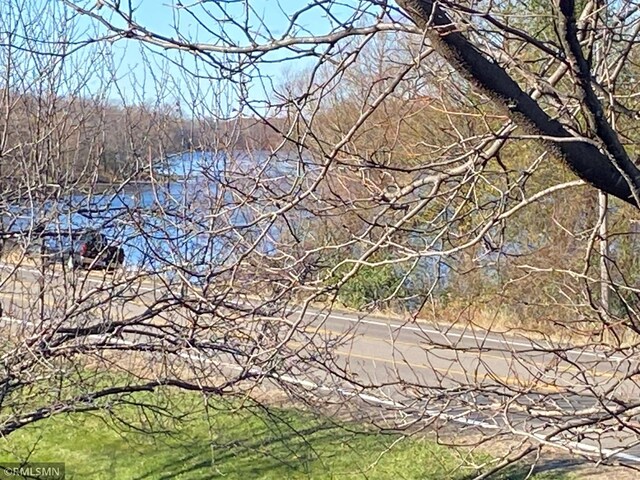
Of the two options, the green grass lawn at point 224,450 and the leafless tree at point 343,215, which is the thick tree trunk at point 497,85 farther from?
the green grass lawn at point 224,450

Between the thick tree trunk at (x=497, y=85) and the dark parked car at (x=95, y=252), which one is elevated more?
the thick tree trunk at (x=497, y=85)

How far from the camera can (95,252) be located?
555 centimetres

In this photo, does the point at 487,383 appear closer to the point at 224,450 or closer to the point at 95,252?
the point at 95,252

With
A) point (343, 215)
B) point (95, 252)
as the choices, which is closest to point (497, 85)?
point (343, 215)

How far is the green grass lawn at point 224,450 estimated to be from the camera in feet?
22.9

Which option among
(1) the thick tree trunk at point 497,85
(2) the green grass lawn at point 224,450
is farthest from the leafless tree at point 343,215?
(2) the green grass lawn at point 224,450

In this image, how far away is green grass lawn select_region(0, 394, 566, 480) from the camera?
6969 mm

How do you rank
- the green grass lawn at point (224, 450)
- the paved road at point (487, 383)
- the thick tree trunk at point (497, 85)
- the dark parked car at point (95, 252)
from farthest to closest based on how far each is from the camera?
the green grass lawn at point (224, 450) < the dark parked car at point (95, 252) < the paved road at point (487, 383) < the thick tree trunk at point (497, 85)

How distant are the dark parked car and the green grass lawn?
5.79ft

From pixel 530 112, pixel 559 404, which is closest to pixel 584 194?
pixel 559 404

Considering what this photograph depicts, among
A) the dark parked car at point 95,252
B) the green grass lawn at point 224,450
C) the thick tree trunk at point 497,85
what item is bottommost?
the green grass lawn at point 224,450

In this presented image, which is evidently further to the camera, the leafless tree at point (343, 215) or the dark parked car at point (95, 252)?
the dark parked car at point (95, 252)

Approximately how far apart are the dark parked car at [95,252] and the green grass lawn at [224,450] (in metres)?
1.77

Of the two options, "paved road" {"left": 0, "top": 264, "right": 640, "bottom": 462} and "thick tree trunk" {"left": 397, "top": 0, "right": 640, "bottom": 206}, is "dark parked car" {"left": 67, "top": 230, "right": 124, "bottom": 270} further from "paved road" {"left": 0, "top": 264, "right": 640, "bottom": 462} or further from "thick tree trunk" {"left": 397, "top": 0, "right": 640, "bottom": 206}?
"thick tree trunk" {"left": 397, "top": 0, "right": 640, "bottom": 206}
